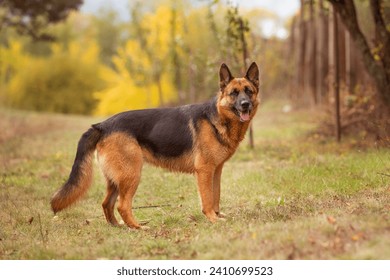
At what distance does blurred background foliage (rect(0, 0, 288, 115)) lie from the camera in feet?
82.5

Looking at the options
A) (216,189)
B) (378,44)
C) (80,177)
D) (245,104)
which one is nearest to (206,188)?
(216,189)

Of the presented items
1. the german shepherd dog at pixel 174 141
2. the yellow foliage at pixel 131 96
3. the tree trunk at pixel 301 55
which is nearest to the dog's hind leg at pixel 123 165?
the german shepherd dog at pixel 174 141

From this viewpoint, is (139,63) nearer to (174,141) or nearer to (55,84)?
(55,84)

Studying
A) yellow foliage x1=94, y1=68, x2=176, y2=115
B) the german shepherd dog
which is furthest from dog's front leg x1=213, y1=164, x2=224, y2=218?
yellow foliage x1=94, y1=68, x2=176, y2=115

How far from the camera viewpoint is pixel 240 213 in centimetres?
715

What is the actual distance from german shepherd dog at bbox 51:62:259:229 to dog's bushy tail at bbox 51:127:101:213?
1 cm

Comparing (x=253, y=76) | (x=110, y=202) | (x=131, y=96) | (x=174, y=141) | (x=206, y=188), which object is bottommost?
(x=131, y=96)

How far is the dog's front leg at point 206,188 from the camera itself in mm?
7020

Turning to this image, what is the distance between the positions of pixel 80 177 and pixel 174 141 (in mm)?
1352

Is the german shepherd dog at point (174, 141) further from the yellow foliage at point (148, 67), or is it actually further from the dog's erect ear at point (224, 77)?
the yellow foliage at point (148, 67)

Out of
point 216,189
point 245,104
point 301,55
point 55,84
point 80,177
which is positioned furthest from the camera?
point 55,84

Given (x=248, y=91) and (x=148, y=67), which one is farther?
(x=148, y=67)
